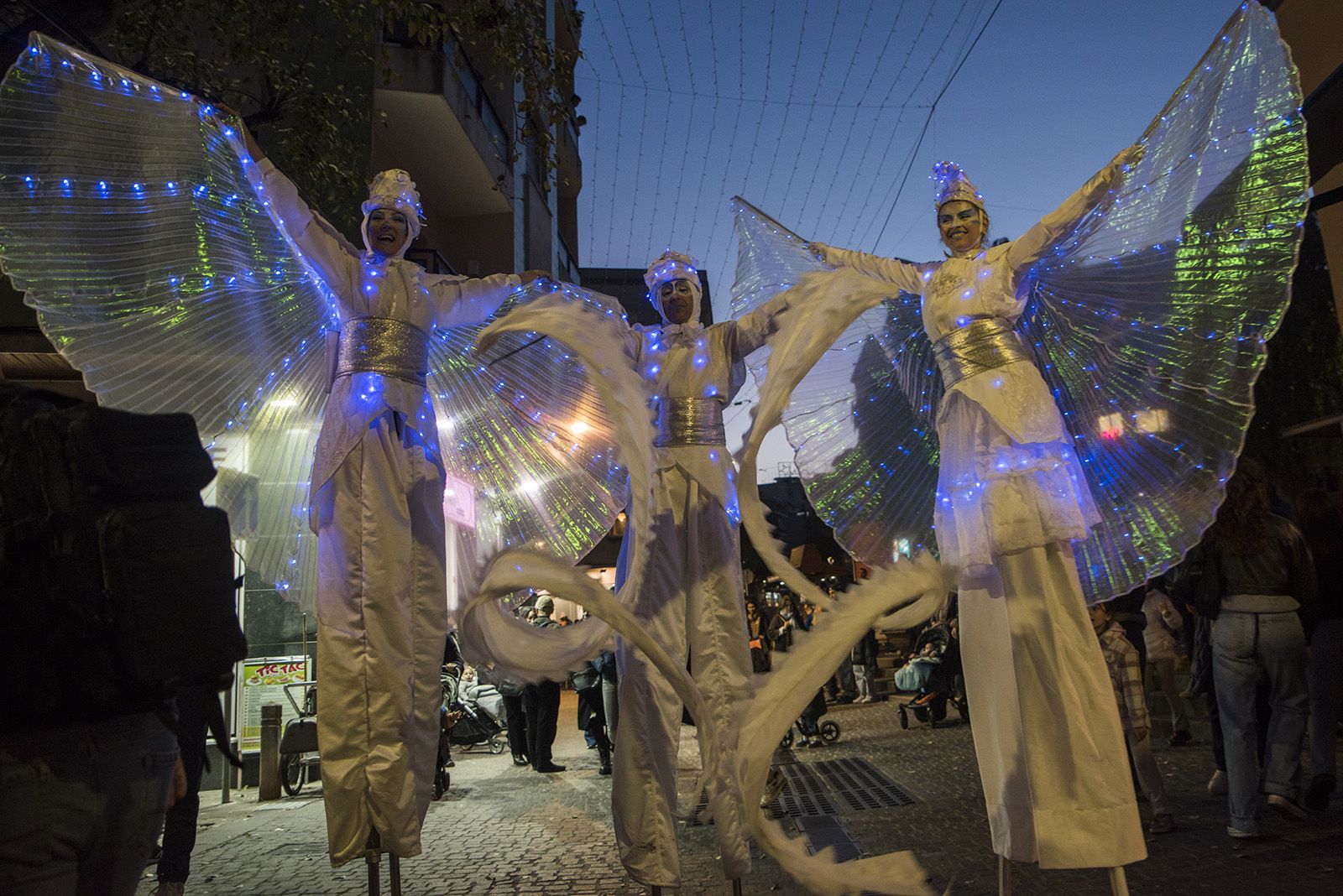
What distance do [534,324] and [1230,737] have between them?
3.33 meters

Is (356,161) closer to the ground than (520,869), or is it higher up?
higher up

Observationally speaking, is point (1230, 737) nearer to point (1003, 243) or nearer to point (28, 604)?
point (1003, 243)

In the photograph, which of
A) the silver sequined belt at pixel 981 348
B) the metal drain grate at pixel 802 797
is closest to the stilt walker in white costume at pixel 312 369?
the silver sequined belt at pixel 981 348

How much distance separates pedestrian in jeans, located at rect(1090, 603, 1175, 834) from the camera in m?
3.76

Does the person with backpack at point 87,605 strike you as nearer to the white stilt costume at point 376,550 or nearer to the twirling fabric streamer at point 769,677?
the twirling fabric streamer at point 769,677

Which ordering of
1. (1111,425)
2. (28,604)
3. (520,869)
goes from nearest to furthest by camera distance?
(28,604)
(1111,425)
(520,869)

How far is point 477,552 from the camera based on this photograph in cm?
359

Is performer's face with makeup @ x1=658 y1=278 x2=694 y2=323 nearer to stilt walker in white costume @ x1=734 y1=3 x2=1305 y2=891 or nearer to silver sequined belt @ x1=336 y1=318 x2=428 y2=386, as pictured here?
stilt walker in white costume @ x1=734 y1=3 x2=1305 y2=891

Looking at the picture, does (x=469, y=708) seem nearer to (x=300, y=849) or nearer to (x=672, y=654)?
(x=300, y=849)

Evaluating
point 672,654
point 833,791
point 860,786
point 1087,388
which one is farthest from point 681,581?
point 860,786

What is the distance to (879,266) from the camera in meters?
3.17

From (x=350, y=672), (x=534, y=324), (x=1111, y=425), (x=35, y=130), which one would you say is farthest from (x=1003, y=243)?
(x=35, y=130)

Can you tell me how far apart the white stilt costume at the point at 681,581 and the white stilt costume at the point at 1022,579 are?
70 centimetres

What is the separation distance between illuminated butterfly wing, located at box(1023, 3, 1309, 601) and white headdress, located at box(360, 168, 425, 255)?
2321 millimetres
